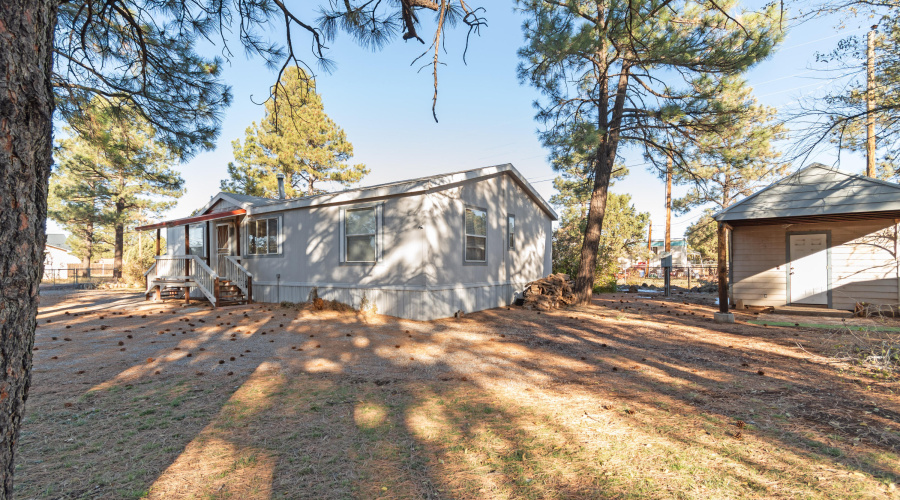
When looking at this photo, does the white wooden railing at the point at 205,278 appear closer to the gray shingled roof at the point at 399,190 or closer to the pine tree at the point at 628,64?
the gray shingled roof at the point at 399,190

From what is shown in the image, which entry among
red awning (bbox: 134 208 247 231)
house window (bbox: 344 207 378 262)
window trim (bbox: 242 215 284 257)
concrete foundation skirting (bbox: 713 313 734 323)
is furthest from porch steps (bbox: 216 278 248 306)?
concrete foundation skirting (bbox: 713 313 734 323)

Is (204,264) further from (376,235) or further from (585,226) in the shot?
(585,226)

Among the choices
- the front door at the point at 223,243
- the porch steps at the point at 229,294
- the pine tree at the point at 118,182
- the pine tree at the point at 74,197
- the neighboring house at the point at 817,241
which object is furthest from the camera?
the pine tree at the point at 74,197

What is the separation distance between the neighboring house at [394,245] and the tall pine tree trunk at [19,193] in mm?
7625

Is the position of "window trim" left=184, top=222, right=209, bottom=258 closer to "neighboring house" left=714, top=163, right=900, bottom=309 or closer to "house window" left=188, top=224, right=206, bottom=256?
"house window" left=188, top=224, right=206, bottom=256

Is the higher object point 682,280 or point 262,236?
point 262,236

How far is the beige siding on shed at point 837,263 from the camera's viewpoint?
9.58m

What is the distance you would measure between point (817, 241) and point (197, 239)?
19223 millimetres

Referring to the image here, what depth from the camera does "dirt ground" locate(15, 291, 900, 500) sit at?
247cm

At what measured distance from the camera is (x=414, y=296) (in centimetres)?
928

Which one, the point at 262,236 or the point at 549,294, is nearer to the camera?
the point at 549,294

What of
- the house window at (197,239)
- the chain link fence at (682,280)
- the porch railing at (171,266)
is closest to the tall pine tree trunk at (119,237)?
the house window at (197,239)

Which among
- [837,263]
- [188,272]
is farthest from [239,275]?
[837,263]

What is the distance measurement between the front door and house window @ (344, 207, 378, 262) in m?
5.46
